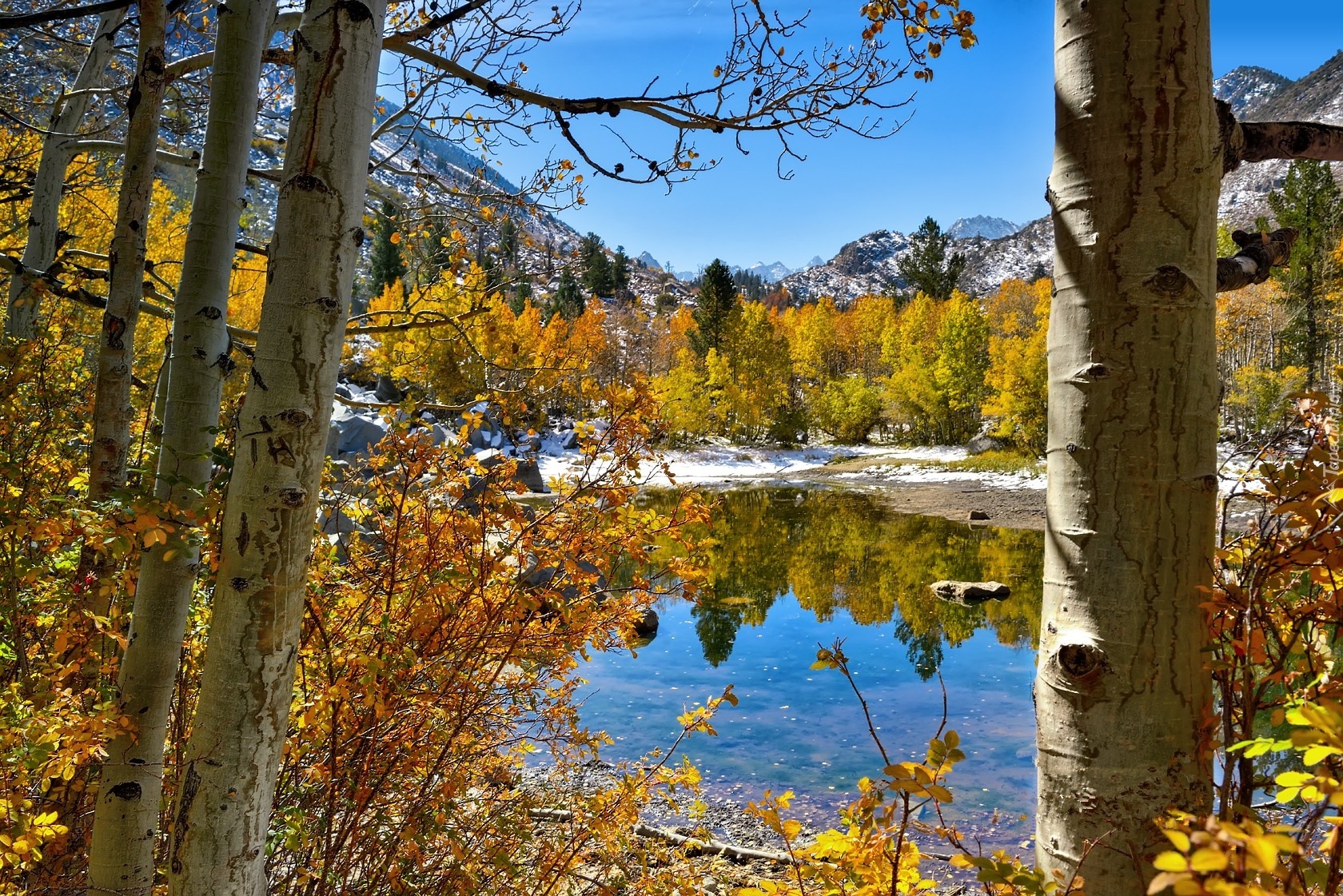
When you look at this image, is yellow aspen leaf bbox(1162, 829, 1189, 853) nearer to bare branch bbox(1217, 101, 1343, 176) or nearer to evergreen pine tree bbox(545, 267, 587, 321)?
bare branch bbox(1217, 101, 1343, 176)

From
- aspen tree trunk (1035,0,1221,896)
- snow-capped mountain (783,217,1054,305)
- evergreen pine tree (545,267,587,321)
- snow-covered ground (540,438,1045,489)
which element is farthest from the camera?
snow-capped mountain (783,217,1054,305)

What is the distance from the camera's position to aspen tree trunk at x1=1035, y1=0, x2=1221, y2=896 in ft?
4.19

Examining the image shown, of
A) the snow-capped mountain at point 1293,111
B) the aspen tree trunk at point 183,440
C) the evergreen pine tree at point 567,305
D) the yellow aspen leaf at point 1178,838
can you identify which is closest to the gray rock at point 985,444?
the evergreen pine tree at point 567,305

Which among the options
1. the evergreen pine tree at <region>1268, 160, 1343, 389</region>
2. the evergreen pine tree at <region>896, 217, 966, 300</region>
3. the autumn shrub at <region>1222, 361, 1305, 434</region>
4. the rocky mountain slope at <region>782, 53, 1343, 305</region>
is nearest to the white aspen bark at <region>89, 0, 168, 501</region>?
the autumn shrub at <region>1222, 361, 1305, 434</region>

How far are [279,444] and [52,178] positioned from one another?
140 inches

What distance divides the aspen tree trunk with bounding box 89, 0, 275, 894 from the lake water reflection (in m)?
2.75

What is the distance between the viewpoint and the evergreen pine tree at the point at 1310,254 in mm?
32344

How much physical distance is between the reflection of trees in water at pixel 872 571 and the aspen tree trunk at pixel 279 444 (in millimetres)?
6893

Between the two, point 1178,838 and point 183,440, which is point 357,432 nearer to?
point 183,440

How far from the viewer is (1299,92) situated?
13712cm

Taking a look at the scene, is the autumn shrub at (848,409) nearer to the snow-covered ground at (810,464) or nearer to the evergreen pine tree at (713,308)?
the snow-covered ground at (810,464)

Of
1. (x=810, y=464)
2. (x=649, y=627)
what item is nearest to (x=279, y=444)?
(x=649, y=627)

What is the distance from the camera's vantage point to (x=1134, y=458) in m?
1.30

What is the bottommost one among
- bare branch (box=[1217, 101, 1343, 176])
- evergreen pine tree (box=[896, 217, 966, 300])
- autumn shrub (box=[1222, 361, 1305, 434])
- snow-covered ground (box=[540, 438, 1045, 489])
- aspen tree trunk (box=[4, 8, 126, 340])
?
snow-covered ground (box=[540, 438, 1045, 489])
